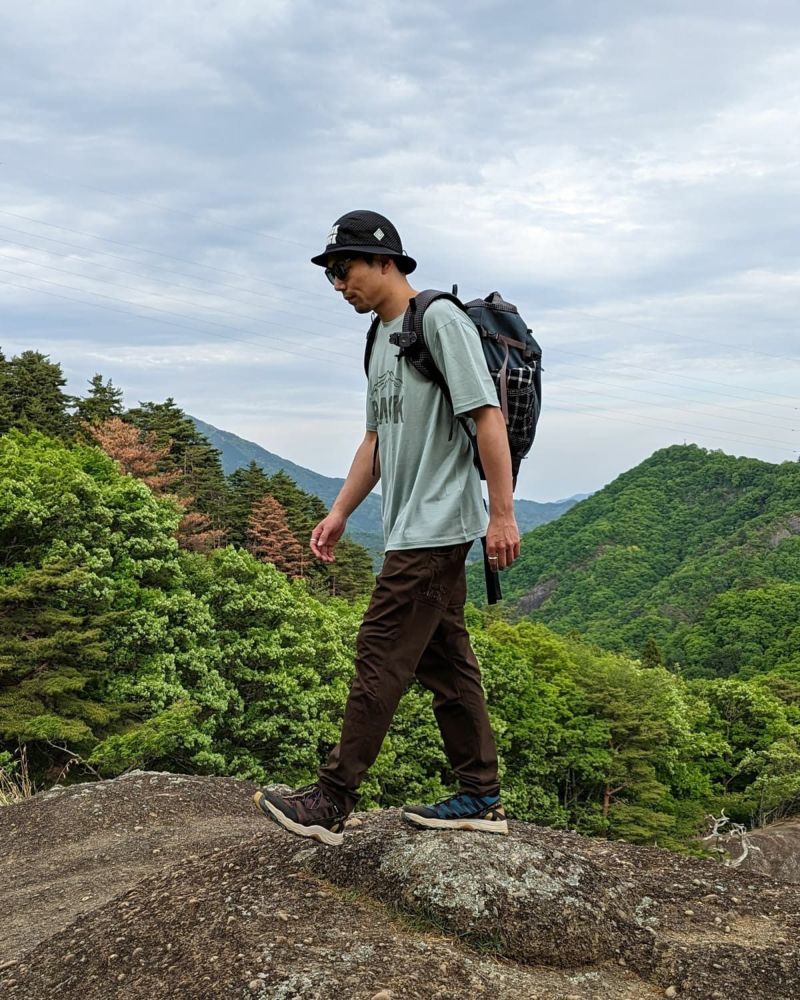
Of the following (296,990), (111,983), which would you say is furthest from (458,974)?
(111,983)

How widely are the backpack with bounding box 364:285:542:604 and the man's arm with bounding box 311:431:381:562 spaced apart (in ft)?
2.26

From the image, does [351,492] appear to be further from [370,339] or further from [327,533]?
[370,339]

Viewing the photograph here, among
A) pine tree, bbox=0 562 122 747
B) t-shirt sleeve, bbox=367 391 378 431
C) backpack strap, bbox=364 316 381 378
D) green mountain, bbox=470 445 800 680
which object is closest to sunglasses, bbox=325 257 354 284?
backpack strap, bbox=364 316 381 378

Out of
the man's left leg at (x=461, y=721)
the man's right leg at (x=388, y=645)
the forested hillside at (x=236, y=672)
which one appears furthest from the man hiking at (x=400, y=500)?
the forested hillside at (x=236, y=672)

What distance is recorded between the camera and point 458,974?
11.5ft

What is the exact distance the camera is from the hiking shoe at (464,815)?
14.5 feet

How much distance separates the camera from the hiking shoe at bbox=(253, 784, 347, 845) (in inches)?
154

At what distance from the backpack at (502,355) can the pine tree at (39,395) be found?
1963 inches

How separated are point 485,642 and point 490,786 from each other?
112 ft

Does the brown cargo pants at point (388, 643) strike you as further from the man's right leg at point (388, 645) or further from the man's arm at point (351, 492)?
the man's arm at point (351, 492)

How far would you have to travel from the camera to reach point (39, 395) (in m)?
55.3

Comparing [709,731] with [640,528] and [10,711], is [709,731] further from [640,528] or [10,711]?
[640,528]

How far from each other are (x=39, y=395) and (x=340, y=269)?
2180 inches

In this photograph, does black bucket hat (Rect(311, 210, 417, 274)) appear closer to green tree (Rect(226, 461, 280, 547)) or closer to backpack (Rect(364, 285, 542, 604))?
backpack (Rect(364, 285, 542, 604))
